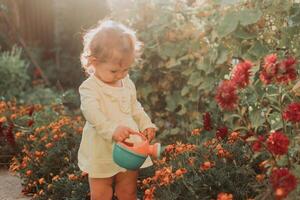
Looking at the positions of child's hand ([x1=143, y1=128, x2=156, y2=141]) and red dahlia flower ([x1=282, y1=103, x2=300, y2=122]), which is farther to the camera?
child's hand ([x1=143, y1=128, x2=156, y2=141])

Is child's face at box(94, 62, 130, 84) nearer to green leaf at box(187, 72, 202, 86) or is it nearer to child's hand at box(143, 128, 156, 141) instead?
child's hand at box(143, 128, 156, 141)

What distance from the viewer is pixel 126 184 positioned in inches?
139

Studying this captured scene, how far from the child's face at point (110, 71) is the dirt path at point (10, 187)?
1.64 meters

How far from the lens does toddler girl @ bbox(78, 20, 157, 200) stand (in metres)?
3.22

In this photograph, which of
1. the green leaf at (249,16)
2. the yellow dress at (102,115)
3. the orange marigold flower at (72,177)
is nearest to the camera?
the yellow dress at (102,115)

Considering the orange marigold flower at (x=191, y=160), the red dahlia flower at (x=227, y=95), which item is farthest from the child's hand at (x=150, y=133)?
the red dahlia flower at (x=227, y=95)

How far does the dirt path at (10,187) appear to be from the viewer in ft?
15.1

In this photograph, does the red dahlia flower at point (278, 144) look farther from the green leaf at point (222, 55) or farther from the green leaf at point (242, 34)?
the green leaf at point (222, 55)

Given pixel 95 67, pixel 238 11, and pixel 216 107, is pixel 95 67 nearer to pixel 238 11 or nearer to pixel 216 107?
pixel 238 11

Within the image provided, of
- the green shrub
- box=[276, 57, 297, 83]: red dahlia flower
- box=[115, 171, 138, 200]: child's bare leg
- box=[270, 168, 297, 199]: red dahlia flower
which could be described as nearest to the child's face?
box=[115, 171, 138, 200]: child's bare leg

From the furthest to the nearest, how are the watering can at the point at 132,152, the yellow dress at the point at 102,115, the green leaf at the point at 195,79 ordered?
the green leaf at the point at 195,79, the yellow dress at the point at 102,115, the watering can at the point at 132,152

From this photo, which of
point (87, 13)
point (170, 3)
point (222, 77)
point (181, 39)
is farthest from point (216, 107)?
point (87, 13)

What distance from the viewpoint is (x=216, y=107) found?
5133 millimetres

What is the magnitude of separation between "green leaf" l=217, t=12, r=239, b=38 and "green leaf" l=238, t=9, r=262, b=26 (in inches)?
2.2
